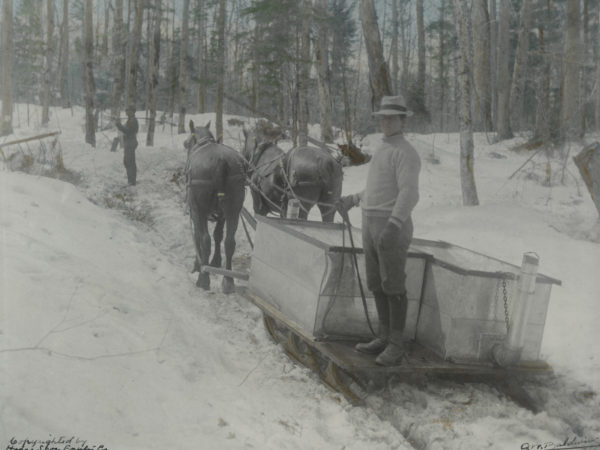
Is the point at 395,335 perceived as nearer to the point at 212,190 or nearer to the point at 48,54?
the point at 212,190

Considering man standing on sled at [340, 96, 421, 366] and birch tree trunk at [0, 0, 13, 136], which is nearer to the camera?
man standing on sled at [340, 96, 421, 366]

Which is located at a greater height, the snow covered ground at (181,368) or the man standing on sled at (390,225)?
the man standing on sled at (390,225)

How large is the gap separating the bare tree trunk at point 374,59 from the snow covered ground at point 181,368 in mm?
8229

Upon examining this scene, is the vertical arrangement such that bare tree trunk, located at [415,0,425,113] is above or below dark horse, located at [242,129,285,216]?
above

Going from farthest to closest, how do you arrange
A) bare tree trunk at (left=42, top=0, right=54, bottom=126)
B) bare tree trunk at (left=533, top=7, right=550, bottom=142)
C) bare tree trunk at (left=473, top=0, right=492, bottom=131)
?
bare tree trunk at (left=42, top=0, right=54, bottom=126) → bare tree trunk at (left=473, top=0, right=492, bottom=131) → bare tree trunk at (left=533, top=7, right=550, bottom=142)

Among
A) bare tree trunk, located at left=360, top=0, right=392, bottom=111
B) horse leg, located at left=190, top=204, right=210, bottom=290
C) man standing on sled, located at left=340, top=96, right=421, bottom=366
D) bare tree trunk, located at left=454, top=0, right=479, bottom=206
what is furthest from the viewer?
bare tree trunk, located at left=360, top=0, right=392, bottom=111

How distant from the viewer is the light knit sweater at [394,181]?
426 centimetres

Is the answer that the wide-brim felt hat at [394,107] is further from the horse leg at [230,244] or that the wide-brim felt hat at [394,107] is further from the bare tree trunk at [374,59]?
the bare tree trunk at [374,59]

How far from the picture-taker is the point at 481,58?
21.2 metres
